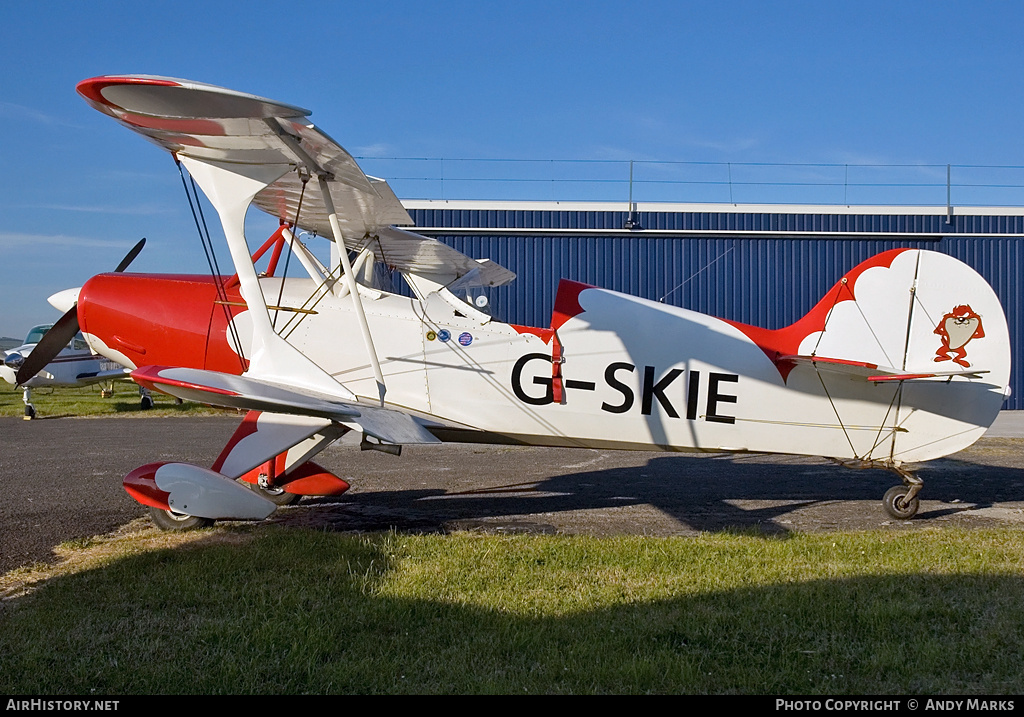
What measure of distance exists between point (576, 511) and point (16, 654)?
4.94 meters

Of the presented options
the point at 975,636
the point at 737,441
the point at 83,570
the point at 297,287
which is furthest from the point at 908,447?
Answer: the point at 83,570

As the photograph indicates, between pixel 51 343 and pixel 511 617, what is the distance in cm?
563

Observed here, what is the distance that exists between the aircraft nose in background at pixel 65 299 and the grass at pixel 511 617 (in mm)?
2641

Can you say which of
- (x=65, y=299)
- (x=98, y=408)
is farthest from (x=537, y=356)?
(x=98, y=408)

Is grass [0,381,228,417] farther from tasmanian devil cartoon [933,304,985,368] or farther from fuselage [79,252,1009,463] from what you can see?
tasmanian devil cartoon [933,304,985,368]

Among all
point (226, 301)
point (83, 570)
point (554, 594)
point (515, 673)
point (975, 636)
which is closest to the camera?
point (515, 673)

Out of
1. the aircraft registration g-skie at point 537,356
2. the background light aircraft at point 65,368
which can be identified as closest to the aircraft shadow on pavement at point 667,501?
the aircraft registration g-skie at point 537,356

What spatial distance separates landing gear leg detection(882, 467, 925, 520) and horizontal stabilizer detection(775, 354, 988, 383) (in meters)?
0.97

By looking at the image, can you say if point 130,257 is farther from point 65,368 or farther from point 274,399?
point 65,368

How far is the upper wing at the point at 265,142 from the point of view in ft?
15.9

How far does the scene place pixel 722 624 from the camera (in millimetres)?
4035

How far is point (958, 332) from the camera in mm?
7023

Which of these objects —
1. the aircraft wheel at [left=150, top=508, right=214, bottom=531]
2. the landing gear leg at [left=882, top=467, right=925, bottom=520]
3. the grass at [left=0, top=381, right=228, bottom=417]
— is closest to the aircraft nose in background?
the aircraft wheel at [left=150, top=508, right=214, bottom=531]
